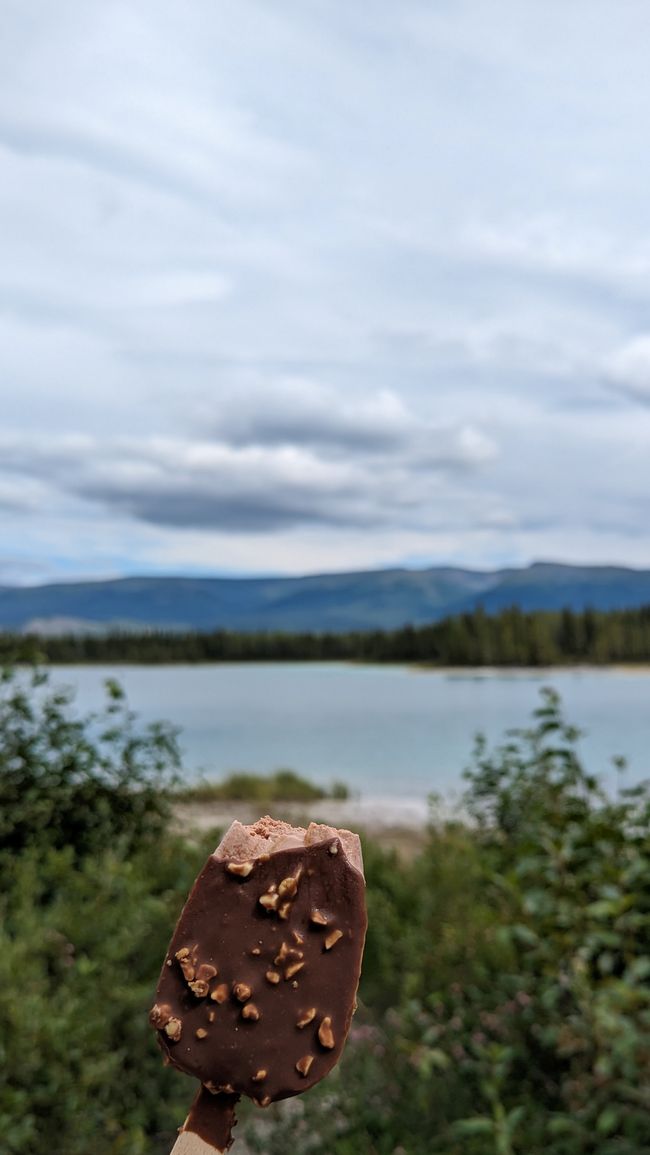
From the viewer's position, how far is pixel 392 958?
4.07m

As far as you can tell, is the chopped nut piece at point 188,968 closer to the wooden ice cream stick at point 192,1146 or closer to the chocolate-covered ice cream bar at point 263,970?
the chocolate-covered ice cream bar at point 263,970

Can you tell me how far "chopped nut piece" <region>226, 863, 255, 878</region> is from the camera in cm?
91

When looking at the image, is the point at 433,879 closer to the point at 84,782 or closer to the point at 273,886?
the point at 84,782

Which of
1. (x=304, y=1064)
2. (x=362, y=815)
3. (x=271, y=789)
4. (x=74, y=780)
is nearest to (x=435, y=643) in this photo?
(x=271, y=789)

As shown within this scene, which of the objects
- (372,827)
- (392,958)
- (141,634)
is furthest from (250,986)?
(141,634)

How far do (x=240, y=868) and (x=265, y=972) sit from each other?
0.35 feet

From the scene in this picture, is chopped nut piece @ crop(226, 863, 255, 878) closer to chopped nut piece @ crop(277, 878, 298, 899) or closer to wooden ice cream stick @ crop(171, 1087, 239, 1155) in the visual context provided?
chopped nut piece @ crop(277, 878, 298, 899)

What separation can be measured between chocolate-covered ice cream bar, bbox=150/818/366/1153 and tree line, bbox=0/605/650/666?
3237cm

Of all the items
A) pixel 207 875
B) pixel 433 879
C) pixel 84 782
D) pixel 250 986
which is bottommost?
pixel 433 879

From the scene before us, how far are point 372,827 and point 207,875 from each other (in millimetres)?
8849

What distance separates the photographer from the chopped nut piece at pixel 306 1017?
927 mm

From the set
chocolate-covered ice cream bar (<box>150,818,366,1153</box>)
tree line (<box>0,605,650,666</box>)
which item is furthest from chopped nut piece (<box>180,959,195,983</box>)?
tree line (<box>0,605,650,666</box>)

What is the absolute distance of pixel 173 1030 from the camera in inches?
36.0

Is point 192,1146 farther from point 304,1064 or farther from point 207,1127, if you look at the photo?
point 304,1064
